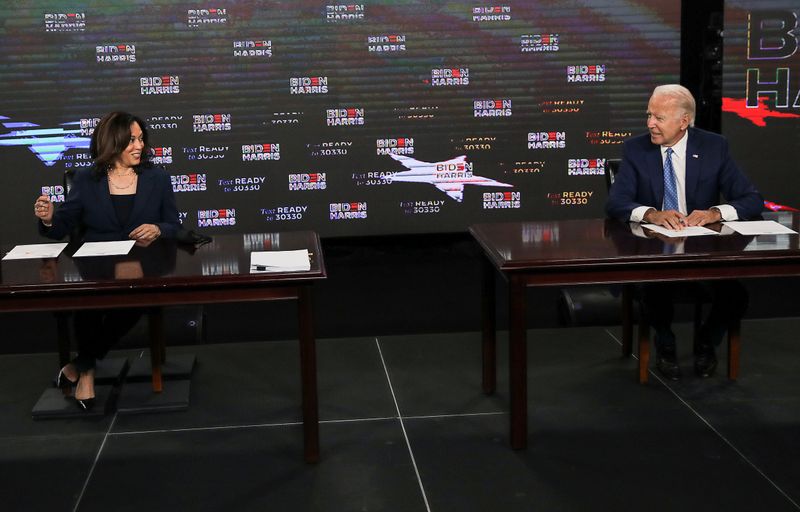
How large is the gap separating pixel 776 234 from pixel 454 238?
3222 mm

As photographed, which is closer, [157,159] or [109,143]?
[109,143]

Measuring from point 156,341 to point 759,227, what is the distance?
2.48 metres

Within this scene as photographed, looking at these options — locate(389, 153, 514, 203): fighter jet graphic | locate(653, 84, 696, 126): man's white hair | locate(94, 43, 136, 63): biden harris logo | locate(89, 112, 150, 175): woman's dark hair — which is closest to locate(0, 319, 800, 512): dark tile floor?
locate(89, 112, 150, 175): woman's dark hair

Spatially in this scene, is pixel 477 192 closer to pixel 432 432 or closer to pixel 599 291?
pixel 599 291

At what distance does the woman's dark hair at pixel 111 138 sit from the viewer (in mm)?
3943

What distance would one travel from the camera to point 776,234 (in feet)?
11.8

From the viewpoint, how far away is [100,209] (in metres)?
3.98

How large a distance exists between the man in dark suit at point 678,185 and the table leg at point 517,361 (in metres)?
0.92

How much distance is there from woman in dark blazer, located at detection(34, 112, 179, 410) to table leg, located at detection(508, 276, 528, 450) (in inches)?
58.0

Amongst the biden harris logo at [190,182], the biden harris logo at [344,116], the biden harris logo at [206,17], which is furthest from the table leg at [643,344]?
the biden harris logo at [206,17]

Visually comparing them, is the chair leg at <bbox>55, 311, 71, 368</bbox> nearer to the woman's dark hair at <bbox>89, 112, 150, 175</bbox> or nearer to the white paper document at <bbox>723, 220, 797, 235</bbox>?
the woman's dark hair at <bbox>89, 112, 150, 175</bbox>

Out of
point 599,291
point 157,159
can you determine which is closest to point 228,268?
point 599,291

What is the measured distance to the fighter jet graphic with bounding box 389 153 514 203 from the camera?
6438 mm

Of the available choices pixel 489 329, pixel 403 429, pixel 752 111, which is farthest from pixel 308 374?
pixel 752 111
